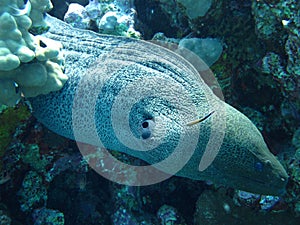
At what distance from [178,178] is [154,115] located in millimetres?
1520

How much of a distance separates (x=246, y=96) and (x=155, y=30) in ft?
5.14

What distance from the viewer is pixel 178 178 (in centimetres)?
389

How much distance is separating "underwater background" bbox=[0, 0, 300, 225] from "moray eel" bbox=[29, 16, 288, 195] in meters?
0.48

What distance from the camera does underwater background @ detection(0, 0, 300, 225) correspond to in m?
3.29

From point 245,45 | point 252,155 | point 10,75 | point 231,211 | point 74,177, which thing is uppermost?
point 245,45

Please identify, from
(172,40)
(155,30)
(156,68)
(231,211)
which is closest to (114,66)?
(156,68)

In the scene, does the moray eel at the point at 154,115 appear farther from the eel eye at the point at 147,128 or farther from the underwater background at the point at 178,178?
the underwater background at the point at 178,178

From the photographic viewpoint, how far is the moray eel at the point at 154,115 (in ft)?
8.52

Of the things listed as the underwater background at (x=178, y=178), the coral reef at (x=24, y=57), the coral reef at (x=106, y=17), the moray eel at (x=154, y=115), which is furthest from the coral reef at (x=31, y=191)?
the coral reef at (x=106, y=17)

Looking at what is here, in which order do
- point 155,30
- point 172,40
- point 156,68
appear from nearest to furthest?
point 156,68, point 172,40, point 155,30

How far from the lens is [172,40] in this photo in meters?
3.81

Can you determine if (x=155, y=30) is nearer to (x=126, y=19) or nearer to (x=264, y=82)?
(x=126, y=19)

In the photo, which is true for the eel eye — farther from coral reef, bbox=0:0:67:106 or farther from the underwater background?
the underwater background

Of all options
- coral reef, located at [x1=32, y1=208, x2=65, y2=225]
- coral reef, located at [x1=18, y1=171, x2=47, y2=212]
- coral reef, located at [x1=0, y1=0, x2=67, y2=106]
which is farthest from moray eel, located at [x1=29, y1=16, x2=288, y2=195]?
coral reef, located at [x1=32, y1=208, x2=65, y2=225]
